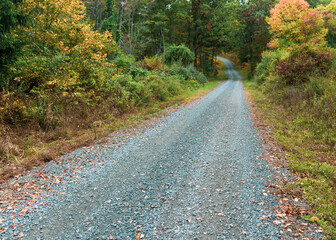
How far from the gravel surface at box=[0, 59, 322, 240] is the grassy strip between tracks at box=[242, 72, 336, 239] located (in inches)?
20.8

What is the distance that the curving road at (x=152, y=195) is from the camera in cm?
A: 279

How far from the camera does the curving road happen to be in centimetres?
279

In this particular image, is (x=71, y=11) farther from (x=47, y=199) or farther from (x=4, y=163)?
(x=47, y=199)

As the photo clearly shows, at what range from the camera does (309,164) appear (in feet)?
15.0

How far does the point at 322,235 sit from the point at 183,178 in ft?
7.24

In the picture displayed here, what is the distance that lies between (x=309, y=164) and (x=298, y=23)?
2143 cm

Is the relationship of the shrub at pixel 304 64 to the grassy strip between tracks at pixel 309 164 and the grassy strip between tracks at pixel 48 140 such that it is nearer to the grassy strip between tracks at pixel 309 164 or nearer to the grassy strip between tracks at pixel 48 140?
the grassy strip between tracks at pixel 309 164

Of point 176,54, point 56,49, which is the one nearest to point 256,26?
point 176,54

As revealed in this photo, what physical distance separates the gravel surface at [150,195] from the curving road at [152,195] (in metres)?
0.01

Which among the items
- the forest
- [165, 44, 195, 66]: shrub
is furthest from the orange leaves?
the forest

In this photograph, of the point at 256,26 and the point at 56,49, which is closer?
the point at 56,49

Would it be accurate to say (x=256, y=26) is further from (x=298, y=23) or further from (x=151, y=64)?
(x=151, y=64)

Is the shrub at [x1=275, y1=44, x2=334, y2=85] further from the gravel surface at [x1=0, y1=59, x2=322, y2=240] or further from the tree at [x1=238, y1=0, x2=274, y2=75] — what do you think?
the tree at [x1=238, y1=0, x2=274, y2=75]

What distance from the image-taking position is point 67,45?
27.1 ft
